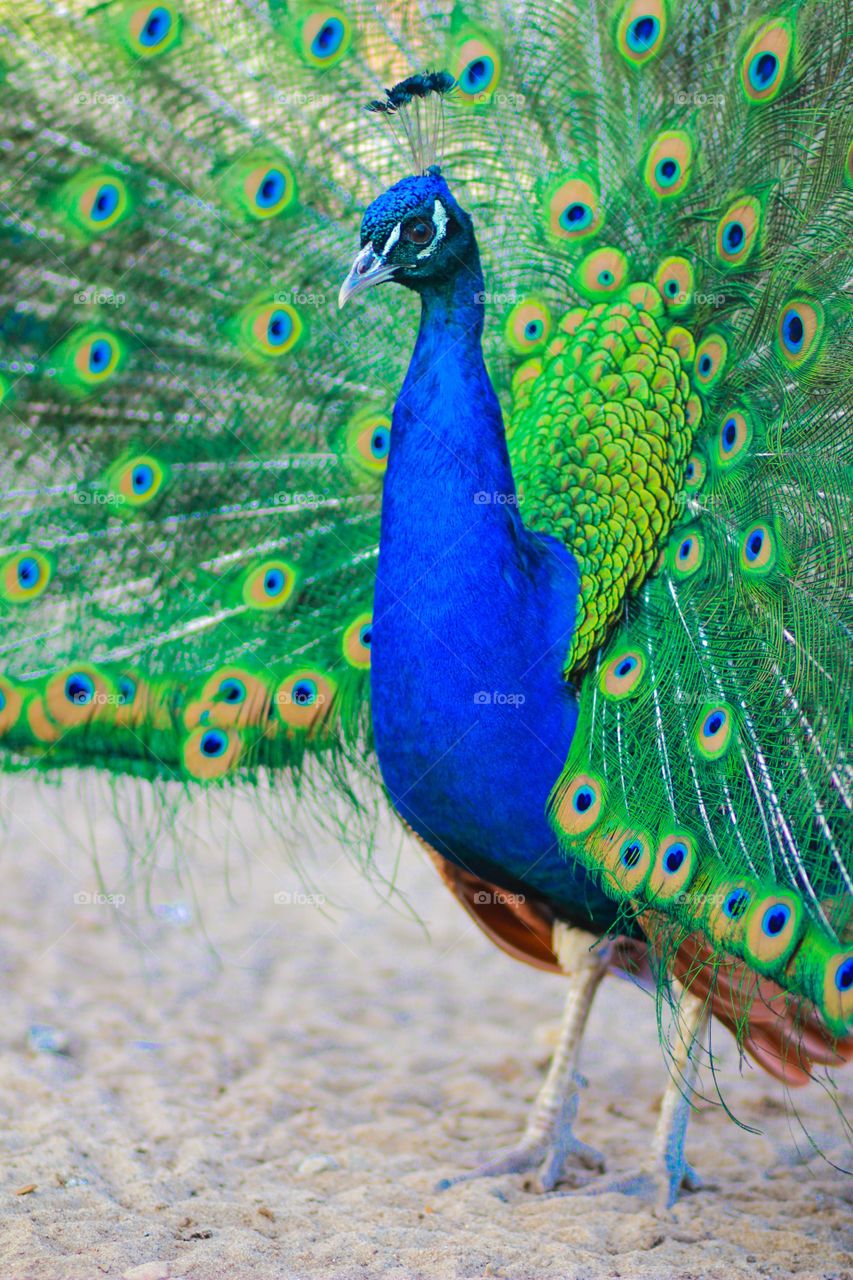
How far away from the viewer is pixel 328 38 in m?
2.89

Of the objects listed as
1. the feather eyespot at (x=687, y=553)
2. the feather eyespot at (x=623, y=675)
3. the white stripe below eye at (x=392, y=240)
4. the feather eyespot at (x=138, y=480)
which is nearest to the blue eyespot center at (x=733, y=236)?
the feather eyespot at (x=687, y=553)

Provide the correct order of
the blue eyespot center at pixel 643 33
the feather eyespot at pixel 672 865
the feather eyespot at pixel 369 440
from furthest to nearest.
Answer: the feather eyespot at pixel 369 440 → the blue eyespot center at pixel 643 33 → the feather eyespot at pixel 672 865

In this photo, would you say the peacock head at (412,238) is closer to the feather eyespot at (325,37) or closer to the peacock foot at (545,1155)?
the feather eyespot at (325,37)

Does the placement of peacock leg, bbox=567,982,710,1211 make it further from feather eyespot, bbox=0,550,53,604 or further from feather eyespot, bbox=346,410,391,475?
feather eyespot, bbox=0,550,53,604

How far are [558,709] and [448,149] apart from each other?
1317mm

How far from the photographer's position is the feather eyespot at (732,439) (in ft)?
8.13

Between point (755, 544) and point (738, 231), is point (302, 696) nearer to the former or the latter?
point (755, 544)

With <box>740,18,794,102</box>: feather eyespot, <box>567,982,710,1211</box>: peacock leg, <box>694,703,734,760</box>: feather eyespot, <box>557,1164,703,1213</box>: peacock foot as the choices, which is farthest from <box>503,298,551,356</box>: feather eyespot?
<box>557,1164,703,1213</box>: peacock foot

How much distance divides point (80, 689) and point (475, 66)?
66.0 inches

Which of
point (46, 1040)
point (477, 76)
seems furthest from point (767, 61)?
point (46, 1040)

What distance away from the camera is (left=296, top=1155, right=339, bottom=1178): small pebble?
287cm

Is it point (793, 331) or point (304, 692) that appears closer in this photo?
point (793, 331)

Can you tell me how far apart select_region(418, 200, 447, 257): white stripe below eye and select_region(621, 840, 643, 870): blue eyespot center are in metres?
1.16

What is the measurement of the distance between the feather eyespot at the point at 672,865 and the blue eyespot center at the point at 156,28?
6.88ft
